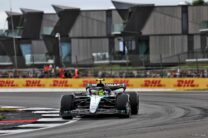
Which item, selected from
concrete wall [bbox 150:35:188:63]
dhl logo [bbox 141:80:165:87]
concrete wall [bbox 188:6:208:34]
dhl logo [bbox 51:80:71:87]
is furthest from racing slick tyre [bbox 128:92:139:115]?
concrete wall [bbox 188:6:208:34]

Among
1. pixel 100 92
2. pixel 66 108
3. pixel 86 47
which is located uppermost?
pixel 86 47

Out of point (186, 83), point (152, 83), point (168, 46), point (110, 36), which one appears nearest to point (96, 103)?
point (186, 83)

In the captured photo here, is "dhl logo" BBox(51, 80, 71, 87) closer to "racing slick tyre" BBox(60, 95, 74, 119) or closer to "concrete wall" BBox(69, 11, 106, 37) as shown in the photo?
"racing slick tyre" BBox(60, 95, 74, 119)

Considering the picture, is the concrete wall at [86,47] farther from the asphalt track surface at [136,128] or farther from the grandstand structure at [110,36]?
the asphalt track surface at [136,128]

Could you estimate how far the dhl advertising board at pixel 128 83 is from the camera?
43.0 meters

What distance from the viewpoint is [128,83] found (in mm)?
44844

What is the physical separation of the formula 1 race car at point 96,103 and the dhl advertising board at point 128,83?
22.7 m

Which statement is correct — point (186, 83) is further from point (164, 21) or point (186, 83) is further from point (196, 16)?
point (164, 21)

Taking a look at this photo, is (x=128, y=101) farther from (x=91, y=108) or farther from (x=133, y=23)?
(x=133, y=23)

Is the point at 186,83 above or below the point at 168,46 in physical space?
below

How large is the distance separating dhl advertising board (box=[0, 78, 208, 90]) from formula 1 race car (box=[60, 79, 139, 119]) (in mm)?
22664

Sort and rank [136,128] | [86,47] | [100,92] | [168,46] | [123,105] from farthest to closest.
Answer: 1. [86,47]
2. [168,46]
3. [100,92]
4. [123,105]
5. [136,128]

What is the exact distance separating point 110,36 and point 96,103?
54.5 m

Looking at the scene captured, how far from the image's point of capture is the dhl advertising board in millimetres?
43031
